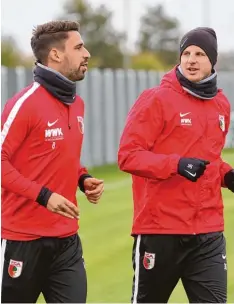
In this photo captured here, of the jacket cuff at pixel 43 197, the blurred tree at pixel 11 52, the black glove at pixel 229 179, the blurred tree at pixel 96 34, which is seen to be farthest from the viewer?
the blurred tree at pixel 96 34

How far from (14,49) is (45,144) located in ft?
204

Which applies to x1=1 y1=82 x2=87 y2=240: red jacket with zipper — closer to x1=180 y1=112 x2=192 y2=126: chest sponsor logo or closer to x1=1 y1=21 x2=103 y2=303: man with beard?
x1=1 y1=21 x2=103 y2=303: man with beard

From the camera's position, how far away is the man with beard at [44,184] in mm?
6629

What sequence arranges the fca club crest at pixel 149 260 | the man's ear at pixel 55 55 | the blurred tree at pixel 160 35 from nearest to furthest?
the man's ear at pixel 55 55, the fca club crest at pixel 149 260, the blurred tree at pixel 160 35

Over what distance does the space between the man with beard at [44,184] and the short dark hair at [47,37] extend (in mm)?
68

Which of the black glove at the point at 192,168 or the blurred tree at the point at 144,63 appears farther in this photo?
the blurred tree at the point at 144,63

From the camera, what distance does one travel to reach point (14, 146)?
21.4 ft

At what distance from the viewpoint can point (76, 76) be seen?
6918 millimetres

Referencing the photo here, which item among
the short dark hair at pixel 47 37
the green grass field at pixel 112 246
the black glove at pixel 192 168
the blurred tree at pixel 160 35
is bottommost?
the blurred tree at pixel 160 35

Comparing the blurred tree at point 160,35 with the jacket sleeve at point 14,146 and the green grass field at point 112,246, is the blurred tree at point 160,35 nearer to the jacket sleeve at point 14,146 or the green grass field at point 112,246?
the green grass field at point 112,246

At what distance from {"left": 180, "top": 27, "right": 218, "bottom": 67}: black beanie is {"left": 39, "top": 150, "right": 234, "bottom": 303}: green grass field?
10.8 feet

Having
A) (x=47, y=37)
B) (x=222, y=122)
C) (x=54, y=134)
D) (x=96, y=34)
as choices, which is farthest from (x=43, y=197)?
(x=96, y=34)

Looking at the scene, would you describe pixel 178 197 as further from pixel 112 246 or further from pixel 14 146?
pixel 112 246

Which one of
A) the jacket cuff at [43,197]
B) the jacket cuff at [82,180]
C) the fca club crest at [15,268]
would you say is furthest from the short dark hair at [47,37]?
the fca club crest at [15,268]
